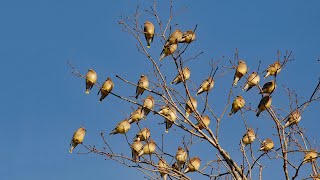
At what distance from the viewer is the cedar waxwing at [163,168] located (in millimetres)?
5832

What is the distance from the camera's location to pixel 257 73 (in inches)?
251

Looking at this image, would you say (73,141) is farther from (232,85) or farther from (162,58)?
(232,85)

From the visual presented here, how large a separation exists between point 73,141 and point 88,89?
564 mm

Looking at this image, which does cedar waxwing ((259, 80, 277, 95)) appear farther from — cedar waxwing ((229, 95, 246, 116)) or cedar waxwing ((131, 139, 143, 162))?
cedar waxwing ((131, 139, 143, 162))

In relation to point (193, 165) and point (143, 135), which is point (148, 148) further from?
point (193, 165)

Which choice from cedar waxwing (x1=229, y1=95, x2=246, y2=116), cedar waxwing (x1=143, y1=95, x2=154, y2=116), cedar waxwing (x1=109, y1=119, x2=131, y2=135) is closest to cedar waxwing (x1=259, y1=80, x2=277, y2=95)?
cedar waxwing (x1=229, y1=95, x2=246, y2=116)

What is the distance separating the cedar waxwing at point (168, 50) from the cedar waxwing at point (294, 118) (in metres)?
1.37

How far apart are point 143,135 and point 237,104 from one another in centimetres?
100

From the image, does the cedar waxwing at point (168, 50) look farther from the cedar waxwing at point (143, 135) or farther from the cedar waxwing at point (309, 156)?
the cedar waxwing at point (309, 156)

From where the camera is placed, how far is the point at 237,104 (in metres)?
6.46

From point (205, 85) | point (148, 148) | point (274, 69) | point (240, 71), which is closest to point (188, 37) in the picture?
point (205, 85)

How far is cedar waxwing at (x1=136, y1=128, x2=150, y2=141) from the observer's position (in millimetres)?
6340

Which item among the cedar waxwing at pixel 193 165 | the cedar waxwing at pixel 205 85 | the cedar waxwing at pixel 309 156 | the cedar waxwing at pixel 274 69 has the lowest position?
the cedar waxwing at pixel 193 165

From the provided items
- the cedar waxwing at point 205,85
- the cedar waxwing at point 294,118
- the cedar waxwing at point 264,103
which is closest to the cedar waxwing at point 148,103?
the cedar waxwing at point 205,85
